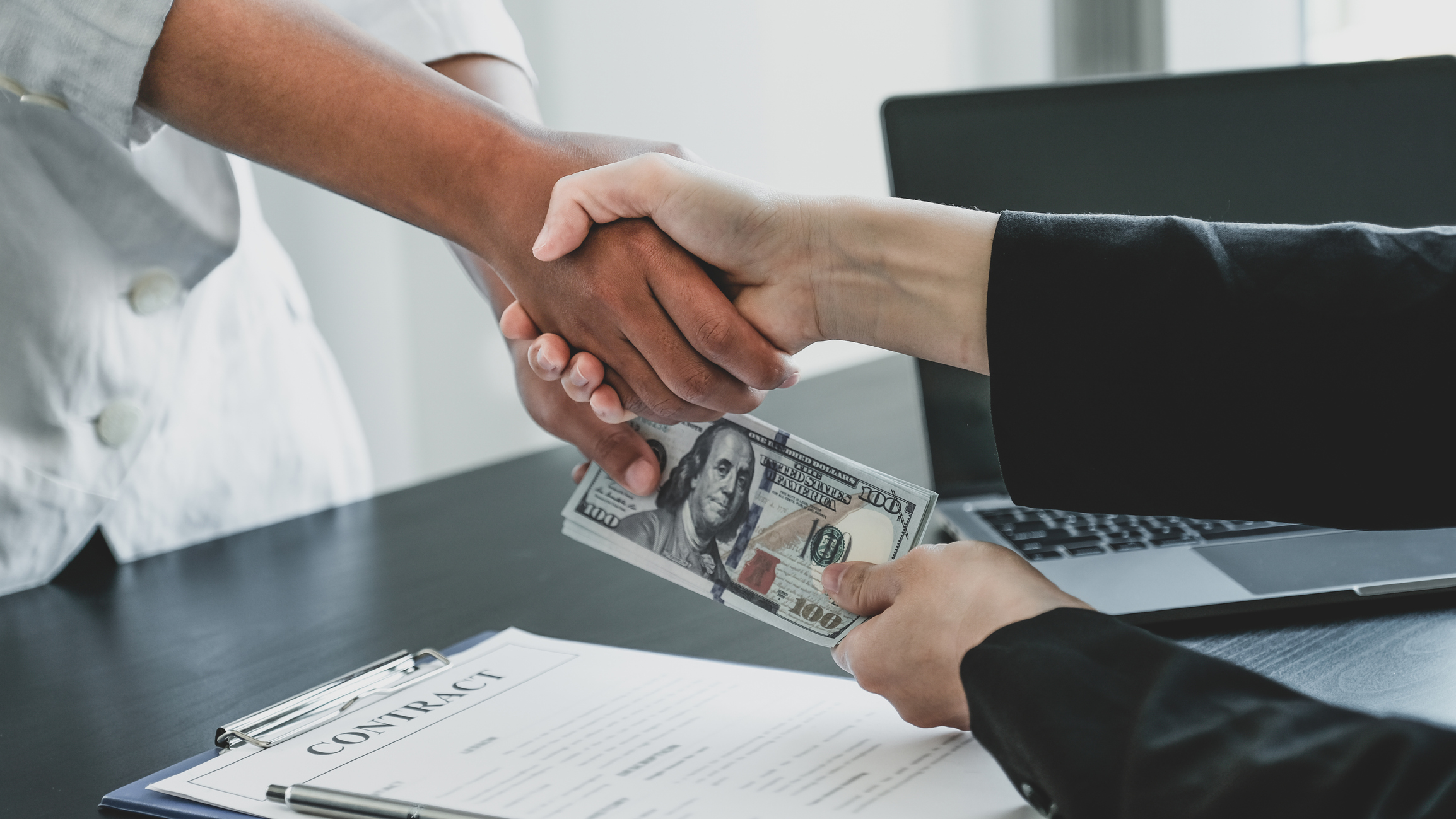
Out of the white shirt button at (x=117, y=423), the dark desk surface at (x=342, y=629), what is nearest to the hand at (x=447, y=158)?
the dark desk surface at (x=342, y=629)

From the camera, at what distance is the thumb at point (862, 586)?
605mm

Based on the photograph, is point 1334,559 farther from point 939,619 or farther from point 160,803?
point 160,803

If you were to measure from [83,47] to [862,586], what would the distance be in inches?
23.2

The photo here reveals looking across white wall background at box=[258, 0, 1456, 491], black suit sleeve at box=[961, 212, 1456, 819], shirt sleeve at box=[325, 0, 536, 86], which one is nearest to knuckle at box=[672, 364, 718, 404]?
black suit sleeve at box=[961, 212, 1456, 819]

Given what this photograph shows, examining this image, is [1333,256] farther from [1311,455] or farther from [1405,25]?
[1405,25]

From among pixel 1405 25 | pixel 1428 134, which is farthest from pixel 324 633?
pixel 1405 25

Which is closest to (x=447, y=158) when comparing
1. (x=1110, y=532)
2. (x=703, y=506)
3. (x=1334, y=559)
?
(x=703, y=506)

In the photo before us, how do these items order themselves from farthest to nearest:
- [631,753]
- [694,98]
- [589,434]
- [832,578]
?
1. [694,98]
2. [589,434]
3. [832,578]
4. [631,753]

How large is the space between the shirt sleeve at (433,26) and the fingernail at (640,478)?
47cm

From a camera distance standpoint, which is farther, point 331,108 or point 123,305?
point 123,305

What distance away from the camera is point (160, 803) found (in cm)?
50

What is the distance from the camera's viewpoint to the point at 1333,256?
592 millimetres

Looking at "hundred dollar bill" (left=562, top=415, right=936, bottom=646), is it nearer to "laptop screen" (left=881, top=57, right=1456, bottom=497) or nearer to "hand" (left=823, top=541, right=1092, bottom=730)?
"hand" (left=823, top=541, right=1092, bottom=730)

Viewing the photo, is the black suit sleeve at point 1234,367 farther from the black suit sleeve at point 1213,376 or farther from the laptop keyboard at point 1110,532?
the laptop keyboard at point 1110,532
